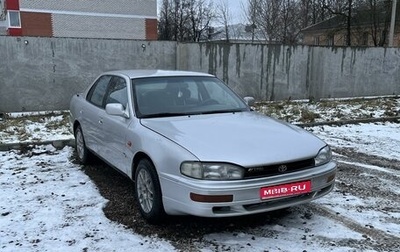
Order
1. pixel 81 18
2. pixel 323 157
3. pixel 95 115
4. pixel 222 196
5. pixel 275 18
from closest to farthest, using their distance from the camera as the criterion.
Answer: pixel 222 196 → pixel 323 157 → pixel 95 115 → pixel 81 18 → pixel 275 18

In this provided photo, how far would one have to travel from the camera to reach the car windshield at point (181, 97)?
4496 millimetres

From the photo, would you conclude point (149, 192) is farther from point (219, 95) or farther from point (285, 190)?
point (219, 95)

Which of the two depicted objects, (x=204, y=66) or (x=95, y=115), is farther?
(x=204, y=66)

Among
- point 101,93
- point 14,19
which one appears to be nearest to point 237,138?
point 101,93

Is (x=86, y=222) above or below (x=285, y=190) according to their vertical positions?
below

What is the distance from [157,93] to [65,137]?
3589mm

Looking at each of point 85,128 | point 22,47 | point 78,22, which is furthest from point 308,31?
point 85,128

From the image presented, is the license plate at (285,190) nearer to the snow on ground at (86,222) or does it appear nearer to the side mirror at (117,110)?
the snow on ground at (86,222)

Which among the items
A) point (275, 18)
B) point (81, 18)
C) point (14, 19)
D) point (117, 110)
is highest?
point (275, 18)

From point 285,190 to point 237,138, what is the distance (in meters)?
0.63

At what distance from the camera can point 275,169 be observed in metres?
3.50

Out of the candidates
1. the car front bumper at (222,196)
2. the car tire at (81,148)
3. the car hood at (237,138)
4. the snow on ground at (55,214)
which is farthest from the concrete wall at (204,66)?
the car front bumper at (222,196)

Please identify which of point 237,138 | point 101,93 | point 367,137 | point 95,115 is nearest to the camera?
point 237,138

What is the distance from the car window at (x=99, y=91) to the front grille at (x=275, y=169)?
8.65ft
